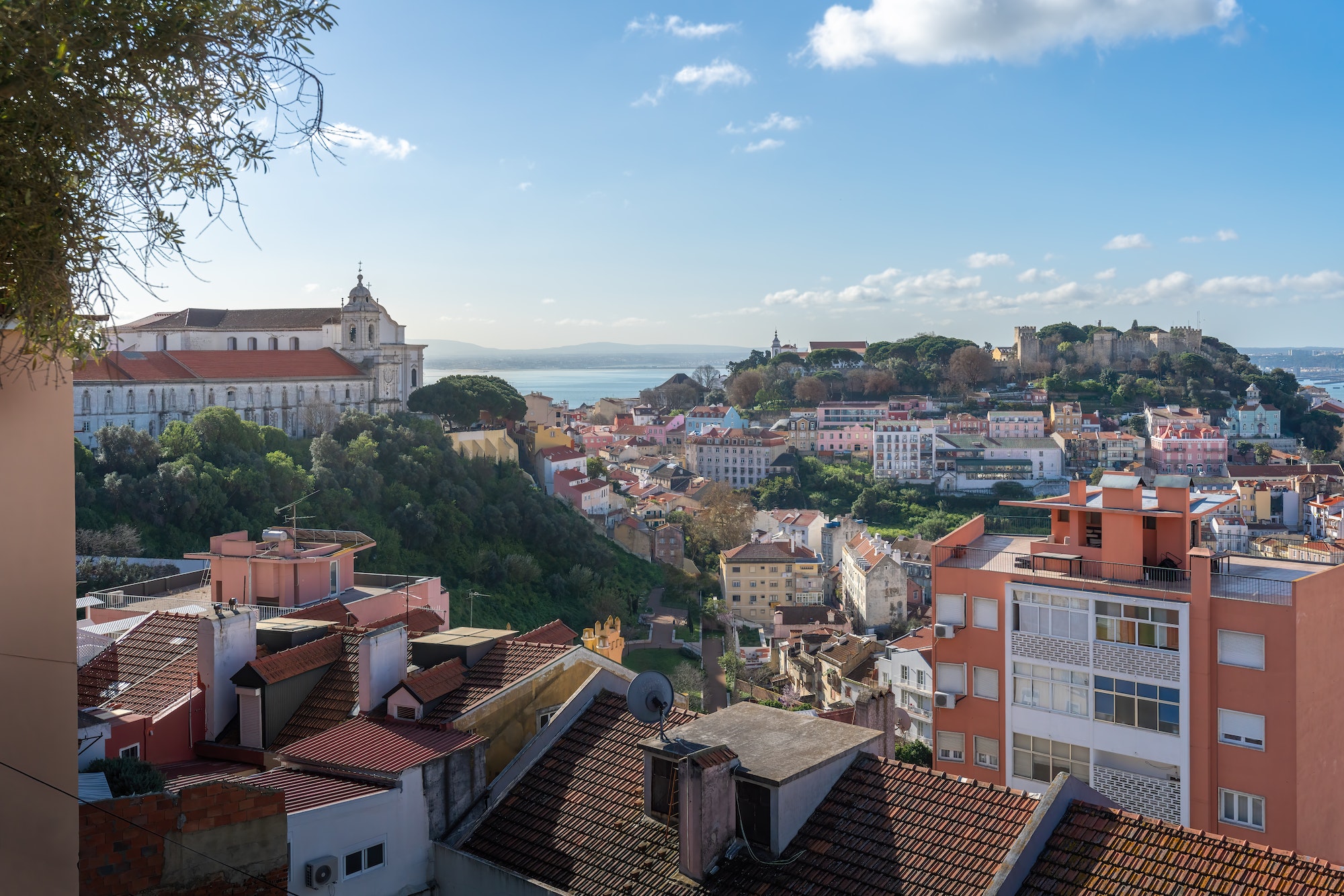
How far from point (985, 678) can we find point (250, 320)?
36.8 meters

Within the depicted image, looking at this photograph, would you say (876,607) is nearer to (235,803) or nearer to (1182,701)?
(1182,701)

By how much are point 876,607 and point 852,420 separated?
34552mm

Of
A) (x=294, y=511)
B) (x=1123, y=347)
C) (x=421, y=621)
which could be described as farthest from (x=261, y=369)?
(x=1123, y=347)

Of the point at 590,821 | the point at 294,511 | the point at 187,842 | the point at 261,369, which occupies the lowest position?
the point at 590,821

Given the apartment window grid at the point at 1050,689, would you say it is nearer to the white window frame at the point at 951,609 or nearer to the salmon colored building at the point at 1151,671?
the salmon colored building at the point at 1151,671

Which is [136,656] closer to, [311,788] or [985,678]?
[311,788]

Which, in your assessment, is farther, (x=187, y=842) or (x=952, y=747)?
(x=952, y=747)

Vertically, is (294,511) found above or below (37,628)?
below

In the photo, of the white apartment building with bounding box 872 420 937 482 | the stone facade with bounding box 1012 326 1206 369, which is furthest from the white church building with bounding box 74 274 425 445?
the stone facade with bounding box 1012 326 1206 369

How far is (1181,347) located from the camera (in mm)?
84125

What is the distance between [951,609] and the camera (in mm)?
10117

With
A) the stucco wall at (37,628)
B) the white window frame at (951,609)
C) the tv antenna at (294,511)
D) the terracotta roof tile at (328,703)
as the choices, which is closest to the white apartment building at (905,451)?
the tv antenna at (294,511)

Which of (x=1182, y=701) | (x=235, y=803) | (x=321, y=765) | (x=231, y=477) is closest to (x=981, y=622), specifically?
(x=1182, y=701)

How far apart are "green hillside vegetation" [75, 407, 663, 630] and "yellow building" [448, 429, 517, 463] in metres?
1.55
